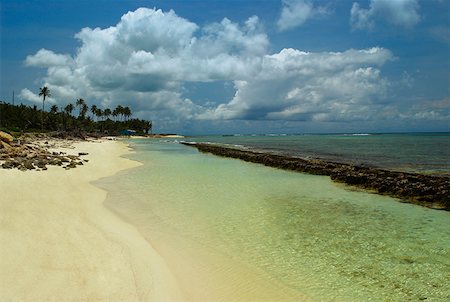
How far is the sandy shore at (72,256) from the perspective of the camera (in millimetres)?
5934

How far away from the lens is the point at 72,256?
7.41 metres

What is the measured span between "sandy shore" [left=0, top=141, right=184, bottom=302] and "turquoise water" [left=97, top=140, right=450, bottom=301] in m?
0.64

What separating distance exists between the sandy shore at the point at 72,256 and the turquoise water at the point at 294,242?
641 millimetres

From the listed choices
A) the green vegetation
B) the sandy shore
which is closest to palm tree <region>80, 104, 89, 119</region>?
the green vegetation

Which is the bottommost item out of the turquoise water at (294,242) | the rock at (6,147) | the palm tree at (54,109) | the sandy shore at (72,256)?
the turquoise water at (294,242)

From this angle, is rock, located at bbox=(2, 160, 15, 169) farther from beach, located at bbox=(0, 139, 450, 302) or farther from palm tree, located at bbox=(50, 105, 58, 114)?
palm tree, located at bbox=(50, 105, 58, 114)

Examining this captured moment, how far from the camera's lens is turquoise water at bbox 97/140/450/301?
6.96 meters

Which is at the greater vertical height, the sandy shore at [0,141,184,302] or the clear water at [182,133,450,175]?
the clear water at [182,133,450,175]

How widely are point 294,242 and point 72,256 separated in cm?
584

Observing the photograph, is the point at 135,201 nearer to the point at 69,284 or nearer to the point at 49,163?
→ the point at 69,284

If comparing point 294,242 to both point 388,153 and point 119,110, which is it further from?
point 119,110

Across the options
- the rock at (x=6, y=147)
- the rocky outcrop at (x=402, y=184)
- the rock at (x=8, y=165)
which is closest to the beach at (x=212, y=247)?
the rocky outcrop at (x=402, y=184)

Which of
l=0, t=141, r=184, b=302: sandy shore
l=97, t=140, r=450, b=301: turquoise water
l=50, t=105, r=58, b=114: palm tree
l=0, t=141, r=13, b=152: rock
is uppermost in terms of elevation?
l=50, t=105, r=58, b=114: palm tree

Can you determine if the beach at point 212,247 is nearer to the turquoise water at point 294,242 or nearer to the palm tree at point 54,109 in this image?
the turquoise water at point 294,242
